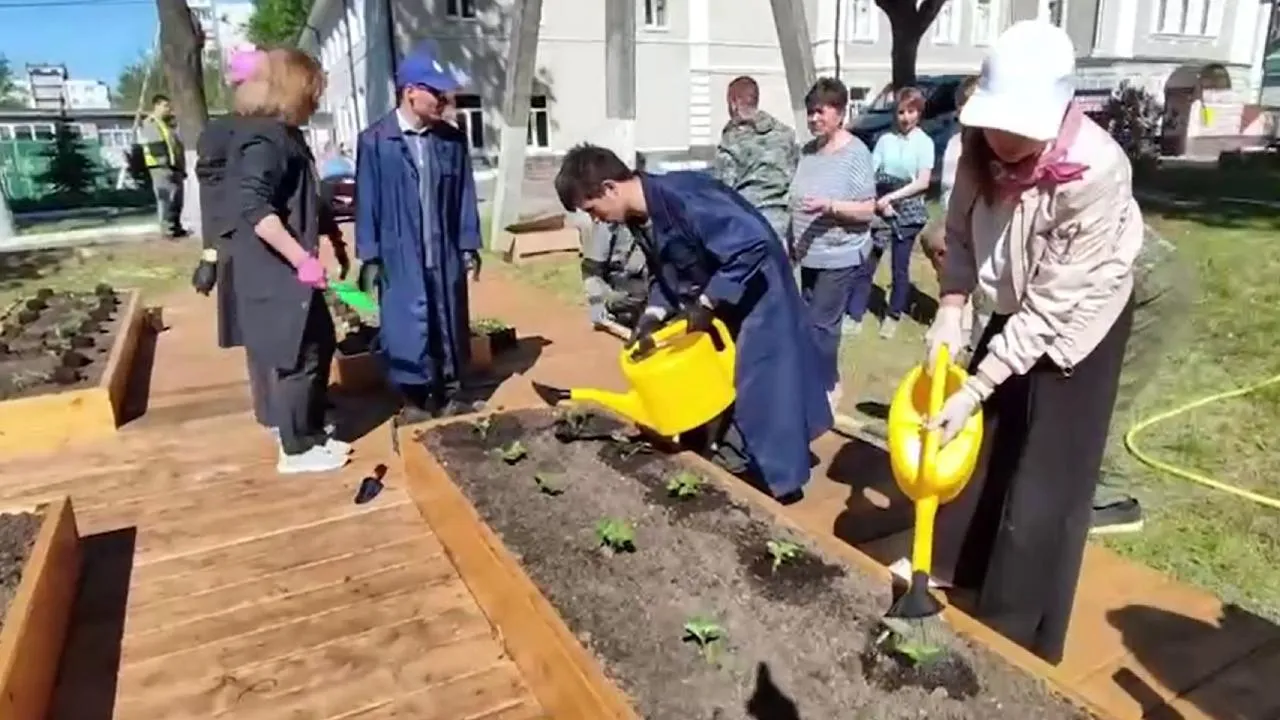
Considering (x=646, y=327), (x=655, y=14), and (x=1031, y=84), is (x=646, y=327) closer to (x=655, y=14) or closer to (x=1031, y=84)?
(x=1031, y=84)

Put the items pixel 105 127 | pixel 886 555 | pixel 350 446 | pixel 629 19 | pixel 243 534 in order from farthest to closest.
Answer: pixel 105 127, pixel 629 19, pixel 350 446, pixel 243 534, pixel 886 555

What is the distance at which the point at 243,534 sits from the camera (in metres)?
3.19

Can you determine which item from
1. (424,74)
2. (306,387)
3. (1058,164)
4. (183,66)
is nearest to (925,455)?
(1058,164)

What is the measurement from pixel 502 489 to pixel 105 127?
3795 centimetres

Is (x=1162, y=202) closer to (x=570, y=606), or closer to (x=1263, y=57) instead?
(x=570, y=606)

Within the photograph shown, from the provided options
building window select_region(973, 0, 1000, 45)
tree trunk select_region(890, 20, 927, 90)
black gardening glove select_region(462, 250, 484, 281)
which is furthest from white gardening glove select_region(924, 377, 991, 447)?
building window select_region(973, 0, 1000, 45)

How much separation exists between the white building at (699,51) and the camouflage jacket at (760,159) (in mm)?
16628

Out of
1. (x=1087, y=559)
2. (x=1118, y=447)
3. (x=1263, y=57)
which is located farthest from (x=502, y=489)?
(x=1263, y=57)

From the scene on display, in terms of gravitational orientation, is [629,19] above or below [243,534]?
above

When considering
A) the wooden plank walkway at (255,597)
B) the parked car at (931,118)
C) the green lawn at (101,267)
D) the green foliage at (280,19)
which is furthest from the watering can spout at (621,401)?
the green foliage at (280,19)

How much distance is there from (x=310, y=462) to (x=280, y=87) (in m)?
1.41

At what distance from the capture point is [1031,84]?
5.66 feet

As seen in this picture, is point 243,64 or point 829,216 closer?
point 243,64

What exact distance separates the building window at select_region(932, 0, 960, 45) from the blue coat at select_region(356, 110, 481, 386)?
85.4 ft
